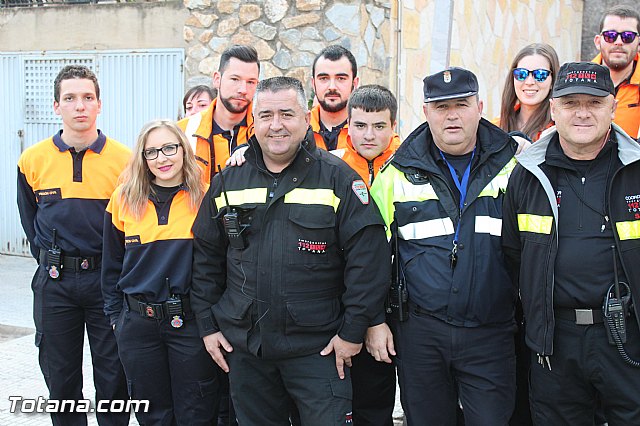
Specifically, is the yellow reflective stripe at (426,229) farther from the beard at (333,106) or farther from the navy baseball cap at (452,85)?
the beard at (333,106)

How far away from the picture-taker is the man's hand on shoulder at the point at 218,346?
3.53 m

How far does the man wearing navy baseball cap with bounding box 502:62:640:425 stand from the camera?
2.99m

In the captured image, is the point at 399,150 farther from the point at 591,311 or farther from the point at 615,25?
the point at 615,25

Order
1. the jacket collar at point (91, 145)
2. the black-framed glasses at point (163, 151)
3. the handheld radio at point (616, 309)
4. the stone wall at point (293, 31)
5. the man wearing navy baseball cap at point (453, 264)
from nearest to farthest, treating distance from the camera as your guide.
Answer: the handheld radio at point (616, 309) → the man wearing navy baseball cap at point (453, 264) → the black-framed glasses at point (163, 151) → the jacket collar at point (91, 145) → the stone wall at point (293, 31)

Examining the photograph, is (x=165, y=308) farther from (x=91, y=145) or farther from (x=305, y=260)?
(x=91, y=145)

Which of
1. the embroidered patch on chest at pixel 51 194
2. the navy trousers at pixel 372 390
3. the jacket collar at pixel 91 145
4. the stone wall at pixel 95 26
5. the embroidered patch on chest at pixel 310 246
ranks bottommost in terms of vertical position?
the navy trousers at pixel 372 390

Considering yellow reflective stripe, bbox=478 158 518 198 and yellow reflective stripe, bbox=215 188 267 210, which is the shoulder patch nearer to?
yellow reflective stripe, bbox=215 188 267 210

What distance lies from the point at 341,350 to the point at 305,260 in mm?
446

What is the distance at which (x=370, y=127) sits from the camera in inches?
158

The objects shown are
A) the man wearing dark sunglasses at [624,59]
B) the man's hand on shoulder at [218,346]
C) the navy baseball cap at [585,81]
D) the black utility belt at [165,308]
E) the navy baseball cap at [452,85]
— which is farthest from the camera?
the man wearing dark sunglasses at [624,59]

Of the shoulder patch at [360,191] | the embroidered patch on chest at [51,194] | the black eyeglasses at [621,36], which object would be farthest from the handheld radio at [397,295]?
the black eyeglasses at [621,36]

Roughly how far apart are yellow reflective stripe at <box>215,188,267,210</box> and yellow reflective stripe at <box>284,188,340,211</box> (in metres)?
0.12

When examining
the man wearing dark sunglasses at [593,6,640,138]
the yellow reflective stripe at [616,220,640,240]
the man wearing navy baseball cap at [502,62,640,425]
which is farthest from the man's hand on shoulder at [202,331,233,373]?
the man wearing dark sunglasses at [593,6,640,138]

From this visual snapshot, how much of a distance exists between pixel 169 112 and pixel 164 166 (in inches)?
182
